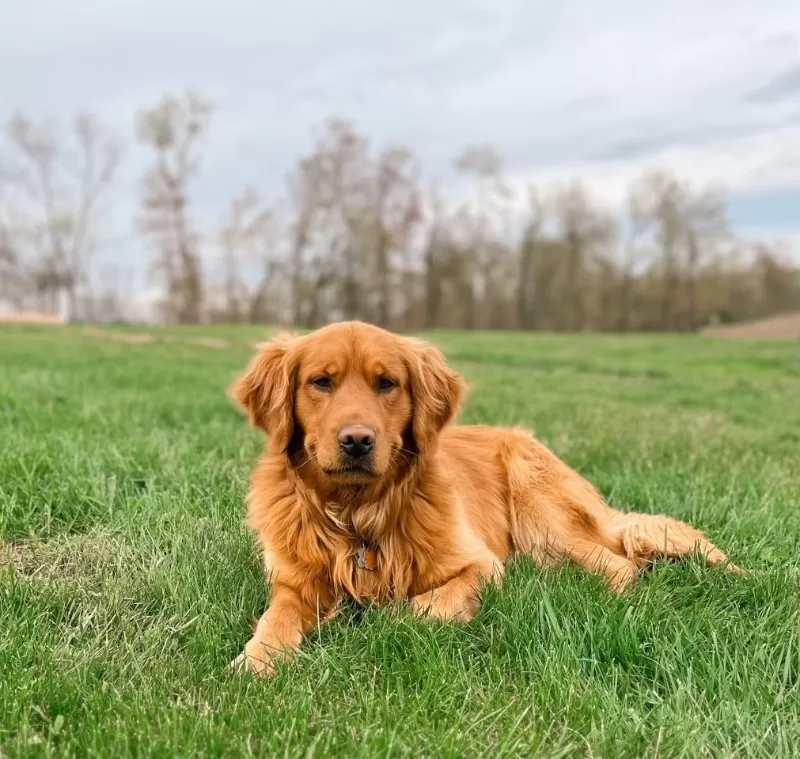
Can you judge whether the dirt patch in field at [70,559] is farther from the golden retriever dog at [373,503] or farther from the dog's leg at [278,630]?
the dog's leg at [278,630]

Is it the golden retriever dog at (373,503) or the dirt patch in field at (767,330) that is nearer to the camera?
the golden retriever dog at (373,503)

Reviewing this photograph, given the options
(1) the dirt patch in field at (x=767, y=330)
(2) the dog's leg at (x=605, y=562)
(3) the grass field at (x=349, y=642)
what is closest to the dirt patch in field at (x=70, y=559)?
(3) the grass field at (x=349, y=642)

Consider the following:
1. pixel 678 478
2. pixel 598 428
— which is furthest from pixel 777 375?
pixel 678 478

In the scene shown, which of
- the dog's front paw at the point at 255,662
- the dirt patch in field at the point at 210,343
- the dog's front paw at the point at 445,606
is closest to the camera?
the dog's front paw at the point at 255,662

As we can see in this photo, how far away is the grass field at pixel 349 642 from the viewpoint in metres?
1.92

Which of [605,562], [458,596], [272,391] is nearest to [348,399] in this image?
[272,391]

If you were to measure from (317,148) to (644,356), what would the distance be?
30.2 meters

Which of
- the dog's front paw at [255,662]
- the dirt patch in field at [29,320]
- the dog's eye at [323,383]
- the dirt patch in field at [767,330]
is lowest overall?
the dirt patch in field at [767,330]

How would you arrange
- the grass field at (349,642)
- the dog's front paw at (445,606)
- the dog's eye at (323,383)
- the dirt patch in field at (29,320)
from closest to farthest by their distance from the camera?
1. the grass field at (349,642)
2. the dog's front paw at (445,606)
3. the dog's eye at (323,383)
4. the dirt patch in field at (29,320)

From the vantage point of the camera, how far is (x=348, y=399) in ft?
9.77

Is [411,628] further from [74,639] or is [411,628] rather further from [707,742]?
[74,639]

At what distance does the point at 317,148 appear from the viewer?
4653cm

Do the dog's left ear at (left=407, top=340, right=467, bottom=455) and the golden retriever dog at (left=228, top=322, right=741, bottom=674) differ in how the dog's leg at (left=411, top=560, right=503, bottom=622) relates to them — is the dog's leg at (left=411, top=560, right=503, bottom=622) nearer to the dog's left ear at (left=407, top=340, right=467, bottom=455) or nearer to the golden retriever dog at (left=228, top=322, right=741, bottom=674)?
the golden retriever dog at (left=228, top=322, right=741, bottom=674)

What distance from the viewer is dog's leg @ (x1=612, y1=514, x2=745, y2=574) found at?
3186 millimetres
